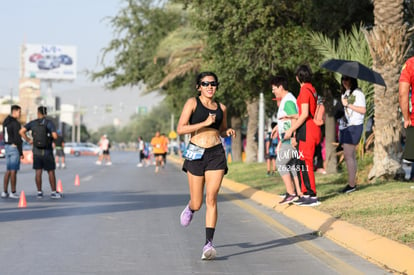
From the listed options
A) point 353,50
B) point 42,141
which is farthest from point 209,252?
point 353,50

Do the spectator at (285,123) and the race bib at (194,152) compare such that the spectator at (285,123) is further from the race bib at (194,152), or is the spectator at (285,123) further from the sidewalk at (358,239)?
the race bib at (194,152)

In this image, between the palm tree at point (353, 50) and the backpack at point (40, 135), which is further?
the palm tree at point (353, 50)

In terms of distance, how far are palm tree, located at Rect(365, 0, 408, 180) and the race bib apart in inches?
357

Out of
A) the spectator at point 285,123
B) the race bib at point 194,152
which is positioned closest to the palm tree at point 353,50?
A: the spectator at point 285,123

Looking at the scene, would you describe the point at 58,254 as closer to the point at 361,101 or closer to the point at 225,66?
the point at 361,101

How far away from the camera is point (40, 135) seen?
56.4ft

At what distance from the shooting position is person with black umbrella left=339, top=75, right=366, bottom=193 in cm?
1467

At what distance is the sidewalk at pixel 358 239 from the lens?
27.8 feet

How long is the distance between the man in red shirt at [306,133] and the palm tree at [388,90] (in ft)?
13.4

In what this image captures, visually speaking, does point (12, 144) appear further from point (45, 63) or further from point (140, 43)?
point (45, 63)

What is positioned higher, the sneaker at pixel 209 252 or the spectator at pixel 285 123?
the spectator at pixel 285 123

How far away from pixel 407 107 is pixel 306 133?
5084mm

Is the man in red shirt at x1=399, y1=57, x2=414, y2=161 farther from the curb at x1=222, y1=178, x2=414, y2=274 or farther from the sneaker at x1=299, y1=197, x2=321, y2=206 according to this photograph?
the sneaker at x1=299, y1=197, x2=321, y2=206

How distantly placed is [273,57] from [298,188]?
423 inches
